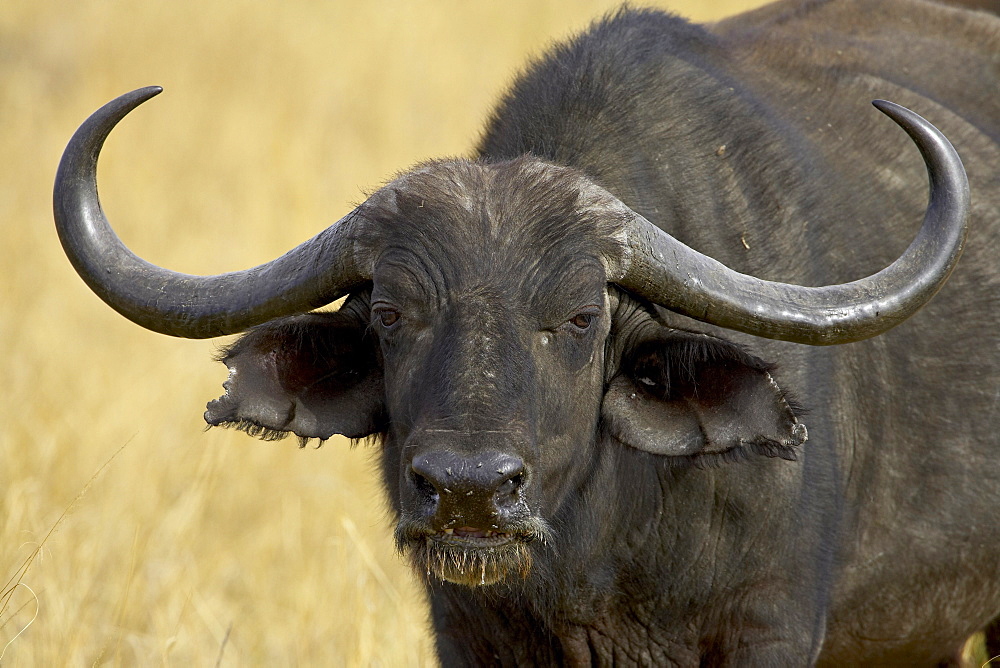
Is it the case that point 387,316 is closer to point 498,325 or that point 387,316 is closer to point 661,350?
point 498,325

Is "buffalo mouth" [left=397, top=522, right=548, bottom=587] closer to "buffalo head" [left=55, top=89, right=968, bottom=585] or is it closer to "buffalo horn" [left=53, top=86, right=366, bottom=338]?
"buffalo head" [left=55, top=89, right=968, bottom=585]

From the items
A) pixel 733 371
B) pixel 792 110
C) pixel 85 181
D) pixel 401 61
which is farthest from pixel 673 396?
pixel 401 61

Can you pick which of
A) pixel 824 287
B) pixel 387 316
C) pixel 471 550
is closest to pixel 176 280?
pixel 387 316

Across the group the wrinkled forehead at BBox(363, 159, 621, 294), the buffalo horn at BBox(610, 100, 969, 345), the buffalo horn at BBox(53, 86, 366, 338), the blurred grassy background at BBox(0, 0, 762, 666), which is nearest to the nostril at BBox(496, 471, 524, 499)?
the wrinkled forehead at BBox(363, 159, 621, 294)

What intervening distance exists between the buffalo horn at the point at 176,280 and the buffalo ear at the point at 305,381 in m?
0.12

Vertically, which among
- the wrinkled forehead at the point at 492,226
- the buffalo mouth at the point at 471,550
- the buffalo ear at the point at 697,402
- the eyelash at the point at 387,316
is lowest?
the buffalo mouth at the point at 471,550

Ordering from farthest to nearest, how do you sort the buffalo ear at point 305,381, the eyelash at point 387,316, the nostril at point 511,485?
the buffalo ear at point 305,381
the eyelash at point 387,316
the nostril at point 511,485

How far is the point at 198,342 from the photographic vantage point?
30.0ft

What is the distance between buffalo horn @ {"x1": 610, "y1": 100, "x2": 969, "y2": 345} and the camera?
333cm

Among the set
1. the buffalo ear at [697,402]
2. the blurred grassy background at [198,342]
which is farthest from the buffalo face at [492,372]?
the blurred grassy background at [198,342]

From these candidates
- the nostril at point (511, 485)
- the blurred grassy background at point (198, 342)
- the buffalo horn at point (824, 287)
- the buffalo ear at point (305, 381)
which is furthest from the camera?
the blurred grassy background at point (198, 342)

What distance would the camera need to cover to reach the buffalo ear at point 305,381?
3768mm

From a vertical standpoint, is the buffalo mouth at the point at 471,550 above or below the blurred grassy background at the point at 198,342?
below

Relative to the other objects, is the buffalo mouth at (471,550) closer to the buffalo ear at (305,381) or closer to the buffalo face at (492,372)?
the buffalo face at (492,372)
